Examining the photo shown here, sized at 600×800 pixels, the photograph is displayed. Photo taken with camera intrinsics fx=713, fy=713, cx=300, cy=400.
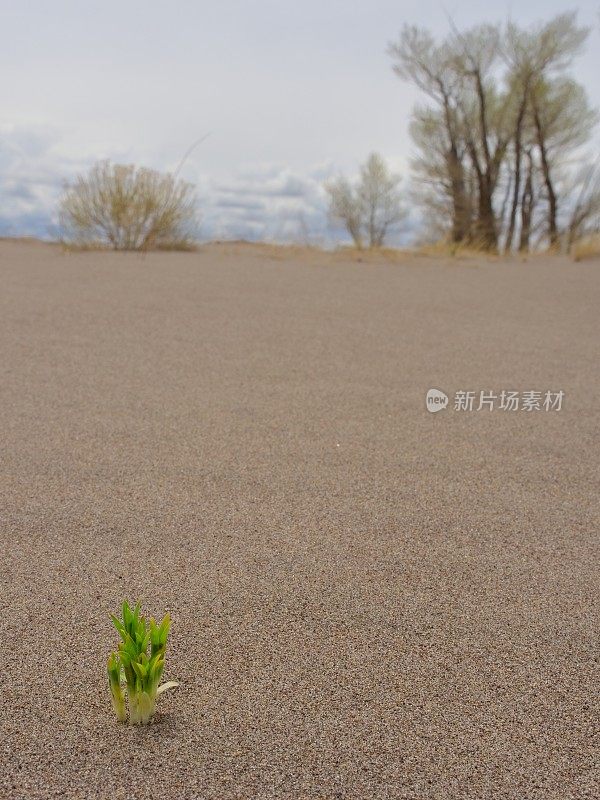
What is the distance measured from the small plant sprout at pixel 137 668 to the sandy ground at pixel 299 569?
0.04 m

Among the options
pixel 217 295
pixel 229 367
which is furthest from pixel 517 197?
pixel 229 367

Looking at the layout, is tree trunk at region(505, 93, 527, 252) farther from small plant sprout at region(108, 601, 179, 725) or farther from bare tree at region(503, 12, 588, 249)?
small plant sprout at region(108, 601, 179, 725)

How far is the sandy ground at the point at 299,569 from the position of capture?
112 cm

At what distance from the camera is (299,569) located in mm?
1611

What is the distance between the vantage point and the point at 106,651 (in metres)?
1.32

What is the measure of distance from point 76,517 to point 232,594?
0.53 m

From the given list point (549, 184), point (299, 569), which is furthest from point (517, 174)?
point (299, 569)

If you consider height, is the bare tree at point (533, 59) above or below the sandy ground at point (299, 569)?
above

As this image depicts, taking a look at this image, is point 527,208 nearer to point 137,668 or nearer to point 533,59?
point 533,59

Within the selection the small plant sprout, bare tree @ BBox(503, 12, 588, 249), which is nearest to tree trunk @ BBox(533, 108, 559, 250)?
bare tree @ BBox(503, 12, 588, 249)

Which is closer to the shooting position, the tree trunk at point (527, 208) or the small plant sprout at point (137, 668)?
the small plant sprout at point (137, 668)

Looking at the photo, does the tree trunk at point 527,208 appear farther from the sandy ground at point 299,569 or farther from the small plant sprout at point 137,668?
the small plant sprout at point 137,668

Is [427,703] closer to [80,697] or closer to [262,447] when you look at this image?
[80,697]

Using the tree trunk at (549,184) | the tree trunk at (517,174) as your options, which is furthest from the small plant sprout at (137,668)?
the tree trunk at (549,184)
